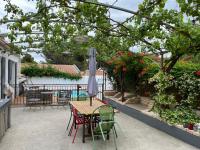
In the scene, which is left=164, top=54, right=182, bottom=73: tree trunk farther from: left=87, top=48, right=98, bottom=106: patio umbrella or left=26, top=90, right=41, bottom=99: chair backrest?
left=26, top=90, right=41, bottom=99: chair backrest

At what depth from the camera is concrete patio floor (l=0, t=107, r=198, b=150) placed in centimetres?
674

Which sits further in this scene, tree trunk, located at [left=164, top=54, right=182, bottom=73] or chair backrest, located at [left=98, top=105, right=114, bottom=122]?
tree trunk, located at [left=164, top=54, right=182, bottom=73]

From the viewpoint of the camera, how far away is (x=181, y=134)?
7.39 meters

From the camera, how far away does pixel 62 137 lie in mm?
7559

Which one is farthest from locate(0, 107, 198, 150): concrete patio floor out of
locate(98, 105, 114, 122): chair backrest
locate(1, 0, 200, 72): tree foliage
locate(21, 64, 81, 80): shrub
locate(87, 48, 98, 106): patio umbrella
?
locate(21, 64, 81, 80): shrub

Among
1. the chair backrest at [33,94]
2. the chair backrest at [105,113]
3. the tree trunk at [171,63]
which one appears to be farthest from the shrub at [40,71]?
the chair backrest at [105,113]

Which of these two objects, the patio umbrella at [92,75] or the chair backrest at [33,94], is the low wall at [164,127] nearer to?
the patio umbrella at [92,75]

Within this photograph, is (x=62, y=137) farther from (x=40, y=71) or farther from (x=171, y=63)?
(x=40, y=71)

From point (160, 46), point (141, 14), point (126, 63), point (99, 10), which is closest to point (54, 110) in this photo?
point (126, 63)

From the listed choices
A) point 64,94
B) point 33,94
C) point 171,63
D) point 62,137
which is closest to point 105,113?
point 62,137

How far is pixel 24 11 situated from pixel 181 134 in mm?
5203

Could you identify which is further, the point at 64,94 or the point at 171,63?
the point at 64,94

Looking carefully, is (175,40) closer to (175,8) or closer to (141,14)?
(175,8)

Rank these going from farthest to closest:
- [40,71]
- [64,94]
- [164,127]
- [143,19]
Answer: [40,71], [64,94], [164,127], [143,19]
